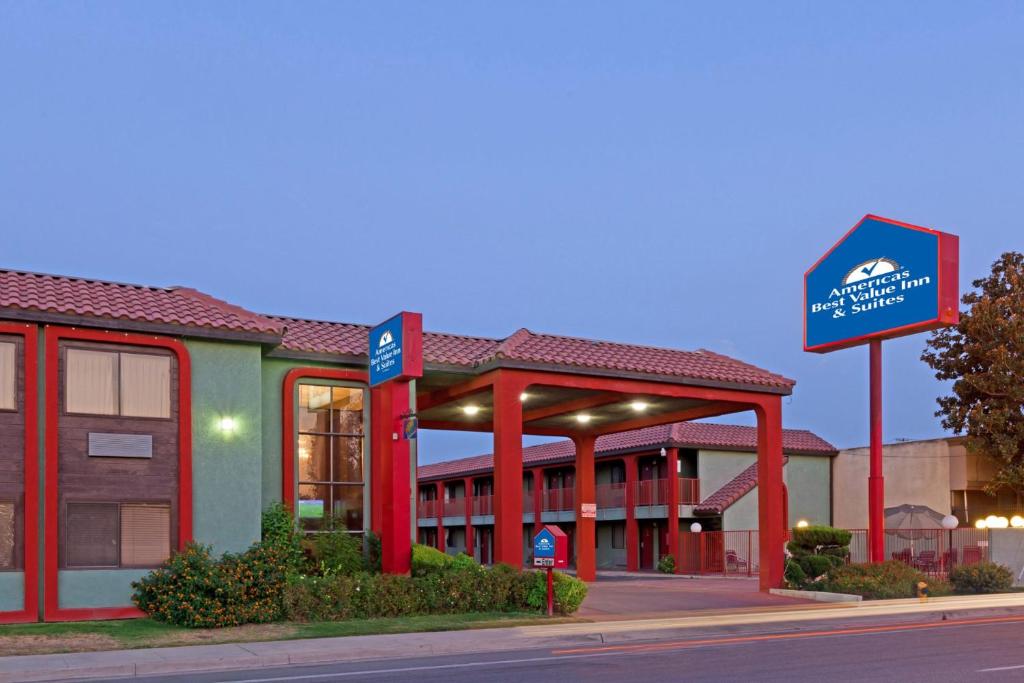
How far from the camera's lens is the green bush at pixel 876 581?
25.9 metres

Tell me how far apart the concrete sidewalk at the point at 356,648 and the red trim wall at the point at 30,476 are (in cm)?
366

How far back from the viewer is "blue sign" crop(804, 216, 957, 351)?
2589 centimetres

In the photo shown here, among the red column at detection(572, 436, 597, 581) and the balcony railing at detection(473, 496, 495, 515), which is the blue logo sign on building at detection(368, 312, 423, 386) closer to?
the red column at detection(572, 436, 597, 581)

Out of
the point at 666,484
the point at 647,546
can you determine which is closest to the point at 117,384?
the point at 666,484

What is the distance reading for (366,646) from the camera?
54.1ft

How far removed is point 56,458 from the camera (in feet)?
64.6

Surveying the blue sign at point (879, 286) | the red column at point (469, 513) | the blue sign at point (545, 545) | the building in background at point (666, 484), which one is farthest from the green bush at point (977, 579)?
the red column at point (469, 513)

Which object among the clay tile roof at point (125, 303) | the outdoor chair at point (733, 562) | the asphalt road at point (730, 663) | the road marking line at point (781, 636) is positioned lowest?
the outdoor chair at point (733, 562)

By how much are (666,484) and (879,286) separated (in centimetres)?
2009

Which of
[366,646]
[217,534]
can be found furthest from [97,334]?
[366,646]

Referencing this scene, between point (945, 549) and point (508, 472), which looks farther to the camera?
point (945, 549)

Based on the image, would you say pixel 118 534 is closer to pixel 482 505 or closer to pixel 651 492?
pixel 651 492

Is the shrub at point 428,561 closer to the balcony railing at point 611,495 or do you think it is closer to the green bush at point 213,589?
the green bush at point 213,589

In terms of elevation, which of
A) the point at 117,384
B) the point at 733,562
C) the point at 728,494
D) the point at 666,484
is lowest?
the point at 733,562
